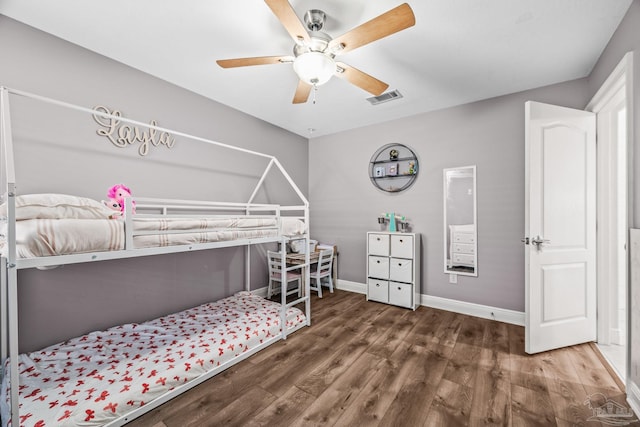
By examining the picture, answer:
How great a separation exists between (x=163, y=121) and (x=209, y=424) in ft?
8.43

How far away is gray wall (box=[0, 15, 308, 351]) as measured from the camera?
72.9 inches

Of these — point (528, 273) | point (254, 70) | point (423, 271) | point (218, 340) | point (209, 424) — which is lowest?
point (209, 424)

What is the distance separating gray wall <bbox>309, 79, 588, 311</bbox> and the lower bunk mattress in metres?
1.84

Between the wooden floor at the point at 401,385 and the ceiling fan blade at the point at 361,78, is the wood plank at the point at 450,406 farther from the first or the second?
→ the ceiling fan blade at the point at 361,78

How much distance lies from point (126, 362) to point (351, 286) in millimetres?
2827

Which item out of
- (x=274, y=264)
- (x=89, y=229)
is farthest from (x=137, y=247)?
(x=274, y=264)

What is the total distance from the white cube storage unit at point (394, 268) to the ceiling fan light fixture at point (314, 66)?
85.7 inches

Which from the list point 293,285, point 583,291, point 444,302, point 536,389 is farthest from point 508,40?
point 293,285

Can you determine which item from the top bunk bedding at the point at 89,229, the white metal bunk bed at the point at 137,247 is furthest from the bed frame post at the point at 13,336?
the top bunk bedding at the point at 89,229

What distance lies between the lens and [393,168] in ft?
11.8

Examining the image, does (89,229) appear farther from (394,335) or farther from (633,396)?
(633,396)

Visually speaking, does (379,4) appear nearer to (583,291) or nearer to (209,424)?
(209,424)

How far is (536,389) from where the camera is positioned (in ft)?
5.71

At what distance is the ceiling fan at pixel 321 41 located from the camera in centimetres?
135
